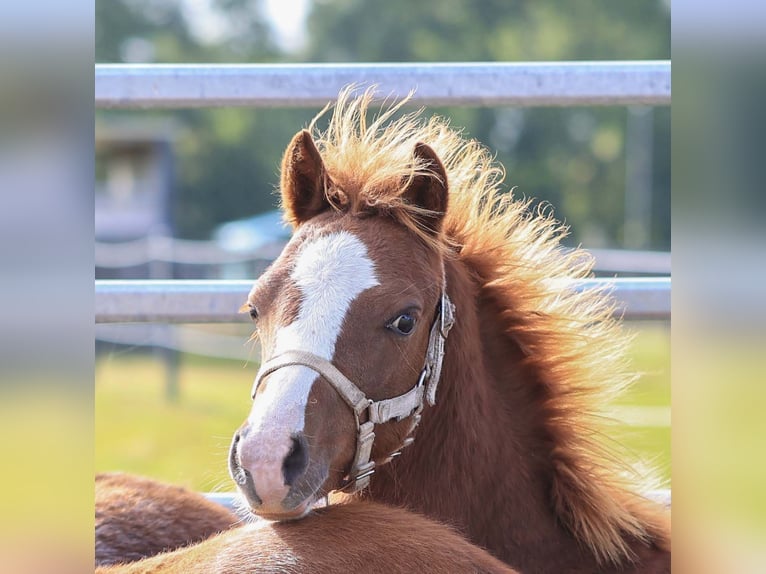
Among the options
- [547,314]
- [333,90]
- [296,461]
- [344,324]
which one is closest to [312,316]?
[344,324]

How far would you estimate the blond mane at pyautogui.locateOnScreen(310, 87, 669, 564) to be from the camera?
7.38 ft

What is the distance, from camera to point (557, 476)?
2314 mm

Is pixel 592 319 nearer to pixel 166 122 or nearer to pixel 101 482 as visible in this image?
pixel 101 482

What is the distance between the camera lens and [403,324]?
2.06 meters

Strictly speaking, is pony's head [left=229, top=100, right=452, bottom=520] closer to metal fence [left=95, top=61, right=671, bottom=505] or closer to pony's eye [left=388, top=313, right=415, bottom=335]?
pony's eye [left=388, top=313, right=415, bottom=335]

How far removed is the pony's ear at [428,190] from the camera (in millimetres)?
2221

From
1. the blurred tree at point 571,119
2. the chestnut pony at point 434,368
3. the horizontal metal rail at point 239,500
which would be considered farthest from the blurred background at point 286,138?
the chestnut pony at point 434,368

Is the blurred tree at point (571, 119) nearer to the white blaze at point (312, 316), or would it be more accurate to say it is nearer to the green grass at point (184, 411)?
the green grass at point (184, 411)

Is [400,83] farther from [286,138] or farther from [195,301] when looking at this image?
[286,138]

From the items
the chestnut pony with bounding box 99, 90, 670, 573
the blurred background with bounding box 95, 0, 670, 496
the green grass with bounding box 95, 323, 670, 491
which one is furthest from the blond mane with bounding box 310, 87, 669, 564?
the blurred background with bounding box 95, 0, 670, 496

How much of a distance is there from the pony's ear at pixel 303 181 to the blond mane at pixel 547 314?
0.14 ft

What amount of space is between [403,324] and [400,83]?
1.17 metres

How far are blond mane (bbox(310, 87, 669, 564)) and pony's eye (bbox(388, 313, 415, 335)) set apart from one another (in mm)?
256
